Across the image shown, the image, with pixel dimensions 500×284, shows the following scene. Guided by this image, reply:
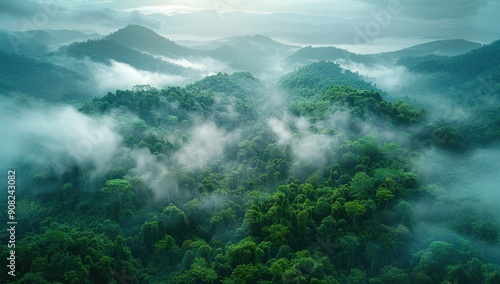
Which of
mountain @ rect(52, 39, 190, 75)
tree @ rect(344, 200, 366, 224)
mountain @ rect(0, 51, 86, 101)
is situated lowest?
tree @ rect(344, 200, 366, 224)

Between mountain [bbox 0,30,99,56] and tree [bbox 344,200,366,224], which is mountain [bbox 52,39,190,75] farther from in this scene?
tree [bbox 344,200,366,224]

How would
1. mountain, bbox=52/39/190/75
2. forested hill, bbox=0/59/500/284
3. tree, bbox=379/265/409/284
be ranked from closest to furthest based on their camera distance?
tree, bbox=379/265/409/284
forested hill, bbox=0/59/500/284
mountain, bbox=52/39/190/75

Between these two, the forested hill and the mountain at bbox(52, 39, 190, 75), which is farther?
the mountain at bbox(52, 39, 190, 75)

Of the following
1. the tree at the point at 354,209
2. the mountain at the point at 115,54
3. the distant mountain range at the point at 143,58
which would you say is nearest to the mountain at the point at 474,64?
the distant mountain range at the point at 143,58

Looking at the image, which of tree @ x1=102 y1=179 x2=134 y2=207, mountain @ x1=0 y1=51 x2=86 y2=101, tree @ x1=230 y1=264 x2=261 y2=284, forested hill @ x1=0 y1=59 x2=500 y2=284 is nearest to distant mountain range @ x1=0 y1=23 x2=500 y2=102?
mountain @ x1=0 y1=51 x2=86 y2=101

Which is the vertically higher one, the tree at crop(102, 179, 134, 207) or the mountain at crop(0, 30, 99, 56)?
the mountain at crop(0, 30, 99, 56)

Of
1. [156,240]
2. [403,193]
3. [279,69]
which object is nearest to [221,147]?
[156,240]

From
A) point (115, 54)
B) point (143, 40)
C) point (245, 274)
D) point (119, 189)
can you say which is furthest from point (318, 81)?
point (143, 40)
